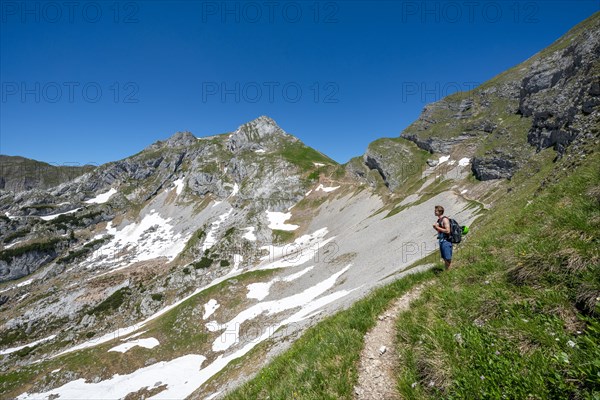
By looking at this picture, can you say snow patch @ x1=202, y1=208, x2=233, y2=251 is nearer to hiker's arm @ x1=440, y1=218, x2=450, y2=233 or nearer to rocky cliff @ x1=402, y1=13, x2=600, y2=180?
rocky cliff @ x1=402, y1=13, x2=600, y2=180

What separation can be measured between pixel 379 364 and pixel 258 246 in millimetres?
106342

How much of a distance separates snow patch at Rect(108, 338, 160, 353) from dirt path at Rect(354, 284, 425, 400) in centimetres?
7095

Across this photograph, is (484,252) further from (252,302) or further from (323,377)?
(252,302)

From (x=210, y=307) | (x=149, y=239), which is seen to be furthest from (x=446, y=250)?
(x=149, y=239)

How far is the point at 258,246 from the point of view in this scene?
109188 millimetres

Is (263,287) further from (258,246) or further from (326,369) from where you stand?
(326,369)

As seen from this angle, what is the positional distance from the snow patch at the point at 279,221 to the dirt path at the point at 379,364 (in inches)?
4510

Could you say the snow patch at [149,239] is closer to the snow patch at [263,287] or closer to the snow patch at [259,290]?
the snow patch at [259,290]

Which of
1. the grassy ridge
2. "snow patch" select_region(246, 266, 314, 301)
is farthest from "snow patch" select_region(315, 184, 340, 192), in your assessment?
the grassy ridge

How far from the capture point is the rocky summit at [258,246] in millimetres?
47562

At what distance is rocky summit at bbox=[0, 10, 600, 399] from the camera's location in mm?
Answer: 47562

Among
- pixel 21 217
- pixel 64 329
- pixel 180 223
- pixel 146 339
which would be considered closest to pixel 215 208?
pixel 180 223

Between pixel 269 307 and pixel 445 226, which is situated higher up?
pixel 445 226

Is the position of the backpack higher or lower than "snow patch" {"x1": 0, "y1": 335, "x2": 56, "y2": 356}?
higher
